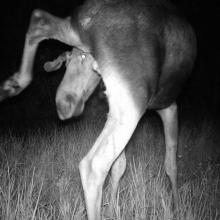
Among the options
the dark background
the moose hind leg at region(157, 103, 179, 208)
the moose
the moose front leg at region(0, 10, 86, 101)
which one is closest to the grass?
the moose hind leg at region(157, 103, 179, 208)

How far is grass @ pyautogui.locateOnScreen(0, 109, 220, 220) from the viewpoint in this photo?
2.41m

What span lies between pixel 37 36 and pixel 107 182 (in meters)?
1.64

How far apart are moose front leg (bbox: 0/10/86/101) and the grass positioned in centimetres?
63

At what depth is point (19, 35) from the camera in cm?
655

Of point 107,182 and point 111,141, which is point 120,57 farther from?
point 107,182

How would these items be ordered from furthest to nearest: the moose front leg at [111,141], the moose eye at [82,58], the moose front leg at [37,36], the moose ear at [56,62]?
the moose ear at [56,62]
the moose eye at [82,58]
the moose front leg at [37,36]
the moose front leg at [111,141]

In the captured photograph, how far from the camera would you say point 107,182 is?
3.24 meters

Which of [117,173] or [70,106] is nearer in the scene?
[70,106]

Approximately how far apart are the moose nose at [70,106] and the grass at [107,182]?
23.4 inches

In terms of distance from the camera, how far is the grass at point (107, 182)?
7.92ft

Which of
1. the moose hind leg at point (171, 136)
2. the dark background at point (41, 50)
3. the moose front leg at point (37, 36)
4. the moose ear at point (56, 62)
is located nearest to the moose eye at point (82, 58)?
the moose ear at point (56, 62)

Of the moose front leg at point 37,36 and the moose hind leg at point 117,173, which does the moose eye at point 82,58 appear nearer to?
the moose front leg at point 37,36

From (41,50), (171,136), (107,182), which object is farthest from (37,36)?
(41,50)

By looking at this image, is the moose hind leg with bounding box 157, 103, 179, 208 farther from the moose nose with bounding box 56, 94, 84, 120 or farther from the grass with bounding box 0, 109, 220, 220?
the moose nose with bounding box 56, 94, 84, 120
